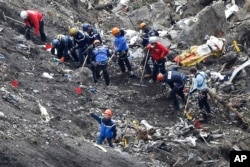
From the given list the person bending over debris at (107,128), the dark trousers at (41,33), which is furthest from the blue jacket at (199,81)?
the dark trousers at (41,33)

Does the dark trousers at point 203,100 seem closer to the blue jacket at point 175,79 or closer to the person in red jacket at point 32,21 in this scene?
the blue jacket at point 175,79

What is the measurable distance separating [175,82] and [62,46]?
4.03 m

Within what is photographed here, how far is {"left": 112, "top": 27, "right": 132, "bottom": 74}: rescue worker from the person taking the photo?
2128 centimetres

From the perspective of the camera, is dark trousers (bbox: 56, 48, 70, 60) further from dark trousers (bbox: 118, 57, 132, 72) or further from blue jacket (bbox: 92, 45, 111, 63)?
blue jacket (bbox: 92, 45, 111, 63)

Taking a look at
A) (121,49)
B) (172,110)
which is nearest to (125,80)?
(121,49)

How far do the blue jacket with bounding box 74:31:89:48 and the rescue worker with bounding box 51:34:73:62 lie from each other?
0.91 feet

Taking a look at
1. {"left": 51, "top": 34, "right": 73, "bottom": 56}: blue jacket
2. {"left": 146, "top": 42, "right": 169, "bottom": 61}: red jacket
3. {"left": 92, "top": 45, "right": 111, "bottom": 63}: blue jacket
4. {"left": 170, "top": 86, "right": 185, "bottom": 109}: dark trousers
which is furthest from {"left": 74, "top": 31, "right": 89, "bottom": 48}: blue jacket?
{"left": 170, "top": 86, "right": 185, "bottom": 109}: dark trousers

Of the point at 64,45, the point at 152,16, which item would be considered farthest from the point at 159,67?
the point at 152,16

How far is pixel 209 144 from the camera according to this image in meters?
18.2

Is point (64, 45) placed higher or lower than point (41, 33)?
lower

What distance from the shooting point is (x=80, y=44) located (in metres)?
21.4

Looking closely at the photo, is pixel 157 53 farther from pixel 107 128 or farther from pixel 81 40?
pixel 107 128

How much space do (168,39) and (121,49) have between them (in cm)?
421

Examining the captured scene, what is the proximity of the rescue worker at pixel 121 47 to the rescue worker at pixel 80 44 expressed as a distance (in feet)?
2.84
